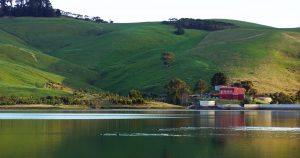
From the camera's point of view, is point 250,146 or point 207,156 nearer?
point 207,156

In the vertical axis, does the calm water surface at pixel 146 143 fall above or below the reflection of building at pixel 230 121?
above

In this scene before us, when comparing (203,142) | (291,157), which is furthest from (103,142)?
(291,157)

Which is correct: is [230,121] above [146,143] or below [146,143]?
below

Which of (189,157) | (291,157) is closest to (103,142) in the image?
(189,157)

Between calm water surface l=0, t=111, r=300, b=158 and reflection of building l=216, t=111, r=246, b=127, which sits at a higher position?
calm water surface l=0, t=111, r=300, b=158

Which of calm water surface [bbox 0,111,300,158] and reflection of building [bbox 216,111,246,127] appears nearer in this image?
calm water surface [bbox 0,111,300,158]

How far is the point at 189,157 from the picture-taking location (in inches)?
2141

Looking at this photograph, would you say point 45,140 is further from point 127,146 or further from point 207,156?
point 207,156

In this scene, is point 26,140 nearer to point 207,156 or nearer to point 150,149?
point 150,149

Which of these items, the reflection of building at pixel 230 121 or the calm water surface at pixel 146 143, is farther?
the reflection of building at pixel 230 121

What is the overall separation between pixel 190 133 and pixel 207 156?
84.5 feet

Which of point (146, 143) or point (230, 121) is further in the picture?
point (230, 121)

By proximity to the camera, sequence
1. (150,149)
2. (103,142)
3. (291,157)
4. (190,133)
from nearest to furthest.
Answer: (291,157) < (150,149) < (103,142) < (190,133)

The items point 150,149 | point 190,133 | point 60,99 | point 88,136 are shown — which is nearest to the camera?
point 150,149
